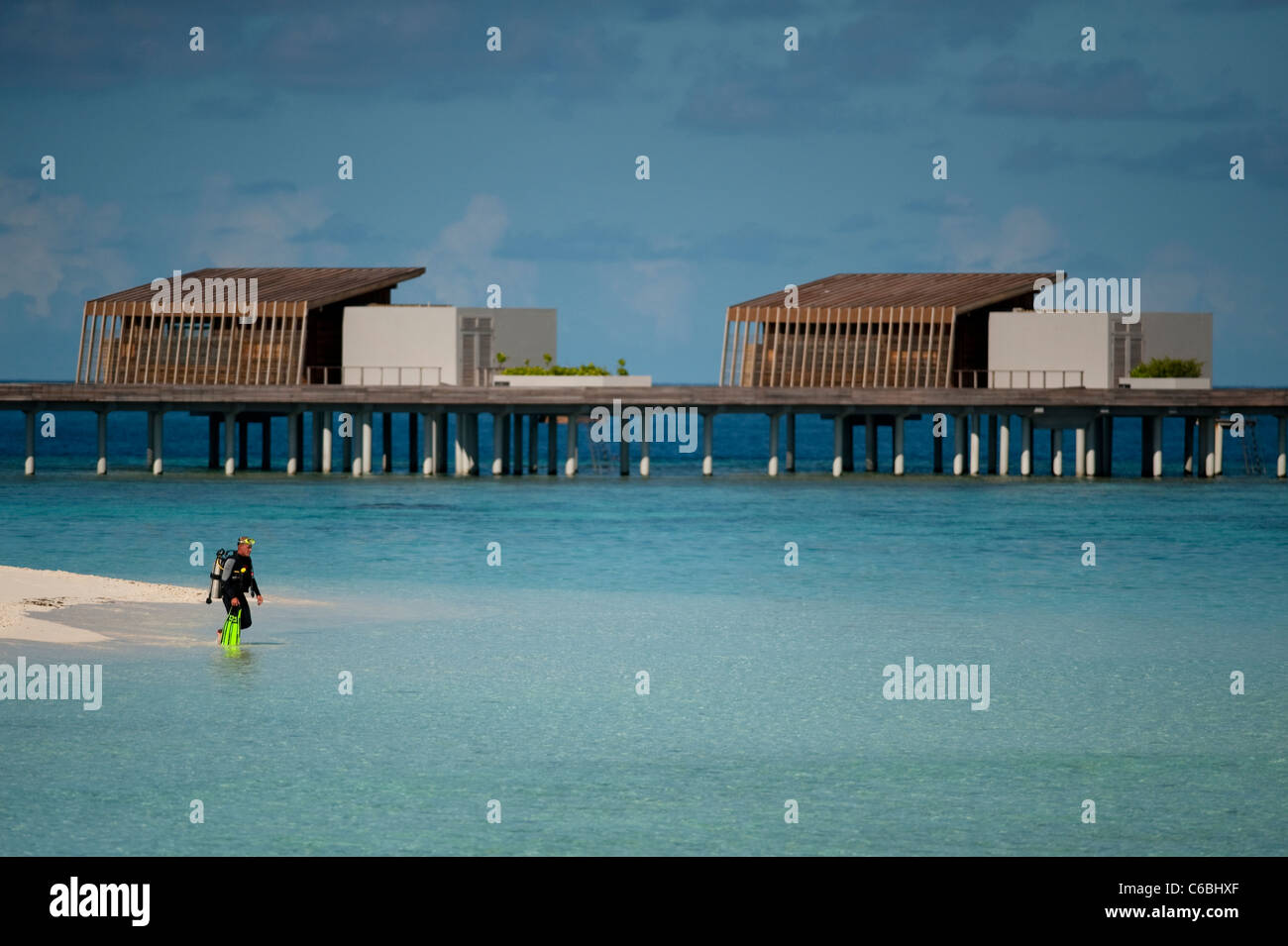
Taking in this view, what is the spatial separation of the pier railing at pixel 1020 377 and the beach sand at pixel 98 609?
1629 inches

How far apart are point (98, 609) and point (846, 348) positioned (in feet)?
144

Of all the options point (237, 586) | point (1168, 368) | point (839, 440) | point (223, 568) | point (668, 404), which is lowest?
point (237, 586)

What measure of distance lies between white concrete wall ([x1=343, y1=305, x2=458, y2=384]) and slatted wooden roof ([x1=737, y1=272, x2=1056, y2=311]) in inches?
468

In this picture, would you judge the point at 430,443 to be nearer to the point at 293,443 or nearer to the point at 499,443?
the point at 499,443

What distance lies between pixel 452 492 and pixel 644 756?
136 feet

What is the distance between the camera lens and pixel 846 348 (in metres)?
66.5

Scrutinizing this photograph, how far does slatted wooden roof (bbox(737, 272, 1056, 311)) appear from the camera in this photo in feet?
219

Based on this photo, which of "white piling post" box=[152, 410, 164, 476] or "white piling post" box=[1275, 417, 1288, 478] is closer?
"white piling post" box=[1275, 417, 1288, 478]

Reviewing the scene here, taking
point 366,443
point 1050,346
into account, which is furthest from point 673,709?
point 1050,346

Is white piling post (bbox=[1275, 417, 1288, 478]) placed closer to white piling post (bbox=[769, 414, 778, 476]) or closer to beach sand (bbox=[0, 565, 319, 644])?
white piling post (bbox=[769, 414, 778, 476])

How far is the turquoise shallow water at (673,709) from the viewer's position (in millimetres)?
14766

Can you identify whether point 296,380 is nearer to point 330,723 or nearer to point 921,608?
point 921,608

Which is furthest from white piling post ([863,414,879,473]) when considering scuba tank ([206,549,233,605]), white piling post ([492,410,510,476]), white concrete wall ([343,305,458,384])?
scuba tank ([206,549,233,605])
